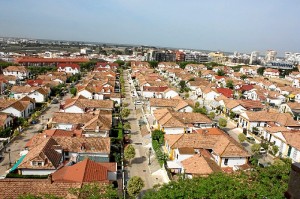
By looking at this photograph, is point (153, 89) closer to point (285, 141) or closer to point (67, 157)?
point (285, 141)

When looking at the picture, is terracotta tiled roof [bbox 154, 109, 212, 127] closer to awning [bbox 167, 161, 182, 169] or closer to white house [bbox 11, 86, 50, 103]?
awning [bbox 167, 161, 182, 169]

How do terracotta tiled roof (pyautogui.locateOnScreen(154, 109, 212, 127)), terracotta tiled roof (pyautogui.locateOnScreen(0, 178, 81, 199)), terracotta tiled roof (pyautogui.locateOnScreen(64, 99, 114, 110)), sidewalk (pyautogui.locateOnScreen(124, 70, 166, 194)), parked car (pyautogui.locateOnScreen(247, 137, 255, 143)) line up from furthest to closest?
terracotta tiled roof (pyautogui.locateOnScreen(64, 99, 114, 110)) < parked car (pyautogui.locateOnScreen(247, 137, 255, 143)) < terracotta tiled roof (pyautogui.locateOnScreen(154, 109, 212, 127)) < sidewalk (pyautogui.locateOnScreen(124, 70, 166, 194)) < terracotta tiled roof (pyautogui.locateOnScreen(0, 178, 81, 199))

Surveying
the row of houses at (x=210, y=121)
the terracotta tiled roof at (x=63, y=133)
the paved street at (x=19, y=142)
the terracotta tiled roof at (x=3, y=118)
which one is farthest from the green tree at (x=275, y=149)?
the terracotta tiled roof at (x=3, y=118)

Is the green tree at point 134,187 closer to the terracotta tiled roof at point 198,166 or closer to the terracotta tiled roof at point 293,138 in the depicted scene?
the terracotta tiled roof at point 198,166

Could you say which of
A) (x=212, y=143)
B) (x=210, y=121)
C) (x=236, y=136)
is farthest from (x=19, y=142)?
(x=236, y=136)

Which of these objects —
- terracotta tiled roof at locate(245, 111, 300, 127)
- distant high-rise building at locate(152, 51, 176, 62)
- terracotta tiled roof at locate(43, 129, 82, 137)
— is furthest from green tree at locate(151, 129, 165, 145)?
distant high-rise building at locate(152, 51, 176, 62)

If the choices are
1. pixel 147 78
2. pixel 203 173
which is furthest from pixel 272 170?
pixel 147 78
